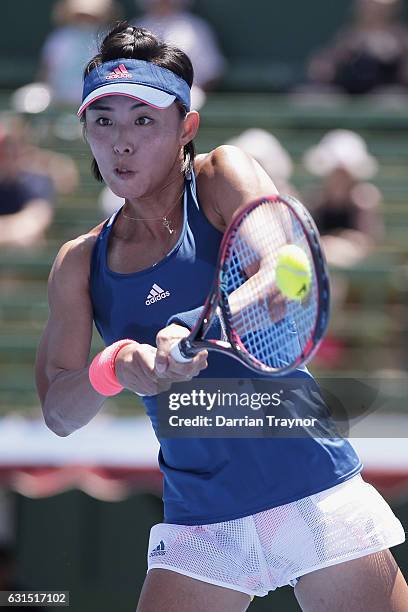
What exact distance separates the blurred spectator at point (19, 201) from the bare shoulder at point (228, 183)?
381 centimetres

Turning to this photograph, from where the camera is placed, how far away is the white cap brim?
2.63 m

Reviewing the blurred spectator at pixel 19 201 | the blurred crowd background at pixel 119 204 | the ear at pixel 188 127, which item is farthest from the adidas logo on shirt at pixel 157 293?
the blurred spectator at pixel 19 201

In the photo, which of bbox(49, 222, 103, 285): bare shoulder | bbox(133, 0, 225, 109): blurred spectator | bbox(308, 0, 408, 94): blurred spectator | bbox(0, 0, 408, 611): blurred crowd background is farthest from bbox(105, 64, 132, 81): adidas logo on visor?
bbox(308, 0, 408, 94): blurred spectator

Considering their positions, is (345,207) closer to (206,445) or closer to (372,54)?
(372,54)

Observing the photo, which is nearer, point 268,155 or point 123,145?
point 123,145

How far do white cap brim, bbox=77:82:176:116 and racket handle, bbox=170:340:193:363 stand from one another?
58 cm

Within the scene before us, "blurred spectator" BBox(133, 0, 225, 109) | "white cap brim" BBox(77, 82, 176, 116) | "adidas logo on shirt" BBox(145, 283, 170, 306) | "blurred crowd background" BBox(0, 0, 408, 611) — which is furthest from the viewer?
"blurred spectator" BBox(133, 0, 225, 109)

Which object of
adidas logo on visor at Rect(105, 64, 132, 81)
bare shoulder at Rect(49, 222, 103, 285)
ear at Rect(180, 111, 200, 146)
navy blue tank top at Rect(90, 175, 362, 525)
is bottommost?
navy blue tank top at Rect(90, 175, 362, 525)

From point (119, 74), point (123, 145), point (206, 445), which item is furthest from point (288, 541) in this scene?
point (119, 74)

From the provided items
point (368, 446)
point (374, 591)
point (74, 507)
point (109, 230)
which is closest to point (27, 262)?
point (74, 507)

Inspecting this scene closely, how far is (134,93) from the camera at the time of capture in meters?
2.63

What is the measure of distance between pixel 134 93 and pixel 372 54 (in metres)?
4.90

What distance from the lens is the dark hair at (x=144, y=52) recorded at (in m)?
2.74

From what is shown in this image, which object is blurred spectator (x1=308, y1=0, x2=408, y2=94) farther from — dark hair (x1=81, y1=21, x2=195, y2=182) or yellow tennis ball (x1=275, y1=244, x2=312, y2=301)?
yellow tennis ball (x1=275, y1=244, x2=312, y2=301)
